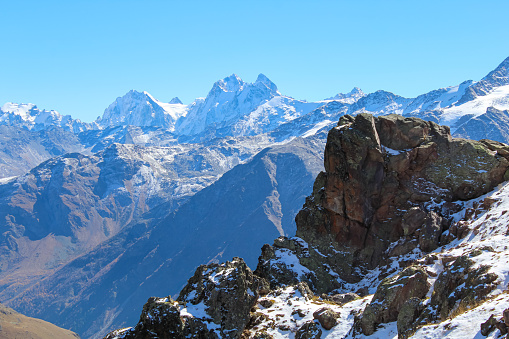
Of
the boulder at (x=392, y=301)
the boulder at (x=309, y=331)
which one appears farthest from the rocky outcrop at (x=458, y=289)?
the boulder at (x=309, y=331)

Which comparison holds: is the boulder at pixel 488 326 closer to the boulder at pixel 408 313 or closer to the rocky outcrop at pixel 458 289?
the rocky outcrop at pixel 458 289

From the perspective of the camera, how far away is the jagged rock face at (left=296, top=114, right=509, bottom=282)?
Answer: 7625 centimetres

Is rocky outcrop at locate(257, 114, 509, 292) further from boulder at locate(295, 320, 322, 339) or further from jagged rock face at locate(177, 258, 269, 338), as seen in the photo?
boulder at locate(295, 320, 322, 339)

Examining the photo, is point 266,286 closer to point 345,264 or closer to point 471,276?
point 345,264

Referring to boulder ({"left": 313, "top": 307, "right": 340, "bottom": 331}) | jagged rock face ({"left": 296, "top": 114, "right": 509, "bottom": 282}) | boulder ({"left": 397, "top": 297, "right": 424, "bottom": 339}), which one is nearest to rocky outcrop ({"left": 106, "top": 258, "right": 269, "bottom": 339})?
boulder ({"left": 313, "top": 307, "right": 340, "bottom": 331})

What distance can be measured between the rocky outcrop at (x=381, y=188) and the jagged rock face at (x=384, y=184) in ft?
0.46

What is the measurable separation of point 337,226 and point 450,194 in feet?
59.5

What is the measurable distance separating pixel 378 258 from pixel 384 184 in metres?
12.0

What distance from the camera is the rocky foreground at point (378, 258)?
44031mm

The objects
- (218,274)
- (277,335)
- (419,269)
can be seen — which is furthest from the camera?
(218,274)

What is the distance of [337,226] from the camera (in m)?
80.4

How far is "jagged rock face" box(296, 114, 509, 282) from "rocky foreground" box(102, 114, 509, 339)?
0.17 meters

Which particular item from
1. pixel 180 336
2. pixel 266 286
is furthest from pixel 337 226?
pixel 180 336

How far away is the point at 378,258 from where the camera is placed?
76125 millimetres
